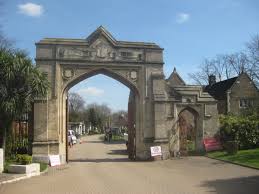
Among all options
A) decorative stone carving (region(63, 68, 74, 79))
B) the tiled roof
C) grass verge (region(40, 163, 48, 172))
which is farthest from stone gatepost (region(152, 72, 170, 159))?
the tiled roof

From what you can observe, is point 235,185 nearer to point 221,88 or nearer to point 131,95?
point 131,95

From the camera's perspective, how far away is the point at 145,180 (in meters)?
18.5

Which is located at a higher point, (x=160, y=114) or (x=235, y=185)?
(x=160, y=114)

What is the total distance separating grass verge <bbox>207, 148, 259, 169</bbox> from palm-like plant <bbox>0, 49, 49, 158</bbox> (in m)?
11.3

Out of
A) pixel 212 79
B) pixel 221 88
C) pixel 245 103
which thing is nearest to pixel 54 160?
pixel 245 103

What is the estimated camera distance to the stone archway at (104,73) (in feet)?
88.3

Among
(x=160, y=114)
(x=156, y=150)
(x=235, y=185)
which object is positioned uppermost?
(x=160, y=114)

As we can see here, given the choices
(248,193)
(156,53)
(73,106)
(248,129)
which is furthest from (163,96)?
(73,106)

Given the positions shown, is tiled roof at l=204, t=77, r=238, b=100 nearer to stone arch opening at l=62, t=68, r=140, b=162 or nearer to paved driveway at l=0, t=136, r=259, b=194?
stone arch opening at l=62, t=68, r=140, b=162

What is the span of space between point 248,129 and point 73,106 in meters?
79.1

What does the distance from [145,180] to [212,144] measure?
1307 centimetres

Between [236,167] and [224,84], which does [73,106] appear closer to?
[224,84]

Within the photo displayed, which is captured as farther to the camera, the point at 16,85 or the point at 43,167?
the point at 16,85

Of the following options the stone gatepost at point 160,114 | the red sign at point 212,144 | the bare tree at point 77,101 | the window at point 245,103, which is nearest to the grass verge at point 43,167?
the stone gatepost at point 160,114
